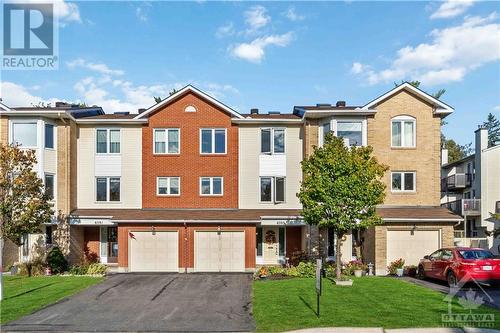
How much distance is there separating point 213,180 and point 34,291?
11771 mm

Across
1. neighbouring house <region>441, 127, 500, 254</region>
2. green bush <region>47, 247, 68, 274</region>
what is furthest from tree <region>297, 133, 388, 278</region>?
neighbouring house <region>441, 127, 500, 254</region>

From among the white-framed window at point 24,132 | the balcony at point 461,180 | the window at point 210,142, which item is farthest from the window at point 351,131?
the balcony at point 461,180

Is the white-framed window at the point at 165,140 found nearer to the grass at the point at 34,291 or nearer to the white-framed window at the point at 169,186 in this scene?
the white-framed window at the point at 169,186

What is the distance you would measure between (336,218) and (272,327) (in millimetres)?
8251

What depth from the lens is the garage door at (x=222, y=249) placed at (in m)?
25.2

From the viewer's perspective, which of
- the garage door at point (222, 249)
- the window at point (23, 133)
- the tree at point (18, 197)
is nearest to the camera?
the tree at point (18, 197)

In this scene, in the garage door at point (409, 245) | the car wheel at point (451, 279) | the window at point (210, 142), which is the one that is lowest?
the car wheel at point (451, 279)

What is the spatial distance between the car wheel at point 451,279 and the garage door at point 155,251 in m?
13.6

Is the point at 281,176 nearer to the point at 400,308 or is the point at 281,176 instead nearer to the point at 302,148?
the point at 302,148

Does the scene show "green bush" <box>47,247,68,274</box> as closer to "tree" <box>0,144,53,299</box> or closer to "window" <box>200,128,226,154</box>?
"tree" <box>0,144,53,299</box>

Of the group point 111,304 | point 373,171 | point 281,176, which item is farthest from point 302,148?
point 111,304

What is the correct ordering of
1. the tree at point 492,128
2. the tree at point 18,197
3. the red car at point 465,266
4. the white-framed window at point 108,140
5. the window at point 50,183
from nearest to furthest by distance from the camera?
the red car at point 465,266 → the tree at point 18,197 → the window at point 50,183 → the white-framed window at point 108,140 → the tree at point 492,128

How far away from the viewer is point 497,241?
107ft

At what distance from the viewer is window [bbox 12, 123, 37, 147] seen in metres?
25.4
